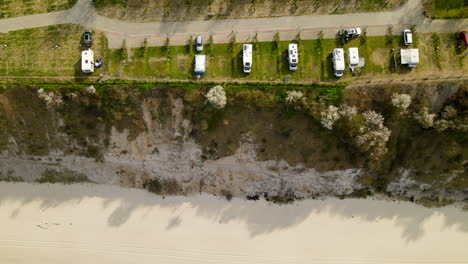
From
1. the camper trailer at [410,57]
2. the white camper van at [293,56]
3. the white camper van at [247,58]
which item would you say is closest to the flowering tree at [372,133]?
the camper trailer at [410,57]

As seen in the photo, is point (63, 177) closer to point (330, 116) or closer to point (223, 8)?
point (223, 8)

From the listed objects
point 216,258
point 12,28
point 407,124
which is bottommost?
point 216,258

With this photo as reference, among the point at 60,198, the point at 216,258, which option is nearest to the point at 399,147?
the point at 216,258

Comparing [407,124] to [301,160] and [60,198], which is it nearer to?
[301,160]

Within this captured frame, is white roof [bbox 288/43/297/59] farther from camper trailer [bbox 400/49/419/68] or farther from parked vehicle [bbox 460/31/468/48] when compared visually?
parked vehicle [bbox 460/31/468/48]

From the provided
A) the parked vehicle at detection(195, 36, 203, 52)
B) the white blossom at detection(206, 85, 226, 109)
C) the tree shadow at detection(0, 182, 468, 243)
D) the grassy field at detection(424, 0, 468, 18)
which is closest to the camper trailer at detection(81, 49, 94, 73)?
the parked vehicle at detection(195, 36, 203, 52)

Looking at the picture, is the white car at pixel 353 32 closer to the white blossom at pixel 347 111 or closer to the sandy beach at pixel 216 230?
the white blossom at pixel 347 111
